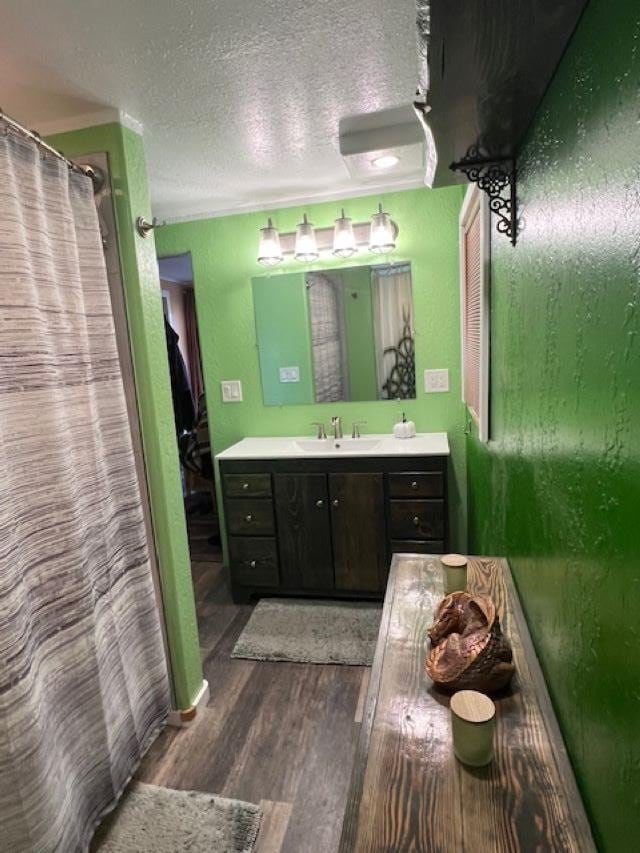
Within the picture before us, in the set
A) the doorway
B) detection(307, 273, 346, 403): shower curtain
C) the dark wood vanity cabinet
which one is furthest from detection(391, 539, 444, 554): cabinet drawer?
the doorway

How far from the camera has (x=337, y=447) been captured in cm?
283

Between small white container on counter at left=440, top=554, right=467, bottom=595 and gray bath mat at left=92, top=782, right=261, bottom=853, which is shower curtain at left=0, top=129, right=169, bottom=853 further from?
small white container on counter at left=440, top=554, right=467, bottom=595

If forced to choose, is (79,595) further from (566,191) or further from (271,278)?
(271,278)

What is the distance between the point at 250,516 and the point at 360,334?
1230 millimetres

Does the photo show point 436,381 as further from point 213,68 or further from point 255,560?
point 213,68

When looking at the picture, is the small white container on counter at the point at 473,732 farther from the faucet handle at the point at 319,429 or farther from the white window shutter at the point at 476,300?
the faucet handle at the point at 319,429

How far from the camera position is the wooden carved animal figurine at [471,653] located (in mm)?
939

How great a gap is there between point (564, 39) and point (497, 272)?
75cm

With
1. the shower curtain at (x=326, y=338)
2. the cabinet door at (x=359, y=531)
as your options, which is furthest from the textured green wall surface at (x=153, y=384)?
the shower curtain at (x=326, y=338)

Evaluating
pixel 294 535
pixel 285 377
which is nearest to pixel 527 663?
pixel 294 535

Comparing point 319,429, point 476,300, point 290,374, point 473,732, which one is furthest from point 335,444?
point 473,732

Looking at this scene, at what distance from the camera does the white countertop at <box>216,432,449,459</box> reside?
249 centimetres

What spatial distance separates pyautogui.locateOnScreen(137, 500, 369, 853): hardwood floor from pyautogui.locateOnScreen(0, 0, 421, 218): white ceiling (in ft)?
7.48

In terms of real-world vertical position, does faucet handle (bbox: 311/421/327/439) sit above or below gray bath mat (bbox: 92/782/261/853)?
above
